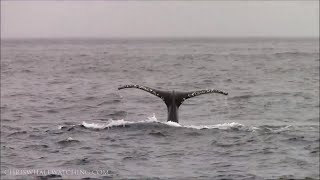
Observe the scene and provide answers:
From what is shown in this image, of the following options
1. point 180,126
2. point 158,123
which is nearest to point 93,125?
point 158,123

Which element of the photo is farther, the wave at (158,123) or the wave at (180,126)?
the wave at (158,123)

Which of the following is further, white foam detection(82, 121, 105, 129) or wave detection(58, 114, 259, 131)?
white foam detection(82, 121, 105, 129)

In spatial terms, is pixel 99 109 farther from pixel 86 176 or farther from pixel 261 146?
pixel 86 176

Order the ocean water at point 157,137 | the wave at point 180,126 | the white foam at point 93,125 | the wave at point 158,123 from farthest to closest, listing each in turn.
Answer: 1. the white foam at point 93,125
2. the wave at point 158,123
3. the wave at point 180,126
4. the ocean water at point 157,137

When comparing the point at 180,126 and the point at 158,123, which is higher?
the point at 158,123

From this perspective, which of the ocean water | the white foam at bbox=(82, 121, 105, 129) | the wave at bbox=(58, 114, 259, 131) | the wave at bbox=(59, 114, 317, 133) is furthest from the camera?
the white foam at bbox=(82, 121, 105, 129)

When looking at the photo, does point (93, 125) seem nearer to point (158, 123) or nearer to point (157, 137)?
point (158, 123)

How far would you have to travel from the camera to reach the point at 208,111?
27828mm

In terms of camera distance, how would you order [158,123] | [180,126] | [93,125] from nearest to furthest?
[180,126] < [158,123] < [93,125]

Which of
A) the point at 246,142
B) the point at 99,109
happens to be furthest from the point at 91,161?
the point at 99,109

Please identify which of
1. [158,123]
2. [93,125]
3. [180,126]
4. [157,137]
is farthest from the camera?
[93,125]

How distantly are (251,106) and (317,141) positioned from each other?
1156cm

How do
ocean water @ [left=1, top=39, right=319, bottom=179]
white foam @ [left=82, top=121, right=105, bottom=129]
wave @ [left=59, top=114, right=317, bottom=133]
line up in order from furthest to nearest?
white foam @ [left=82, top=121, right=105, bottom=129] → wave @ [left=59, top=114, right=317, bottom=133] → ocean water @ [left=1, top=39, right=319, bottom=179]

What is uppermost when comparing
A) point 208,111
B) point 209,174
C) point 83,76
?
point 83,76
